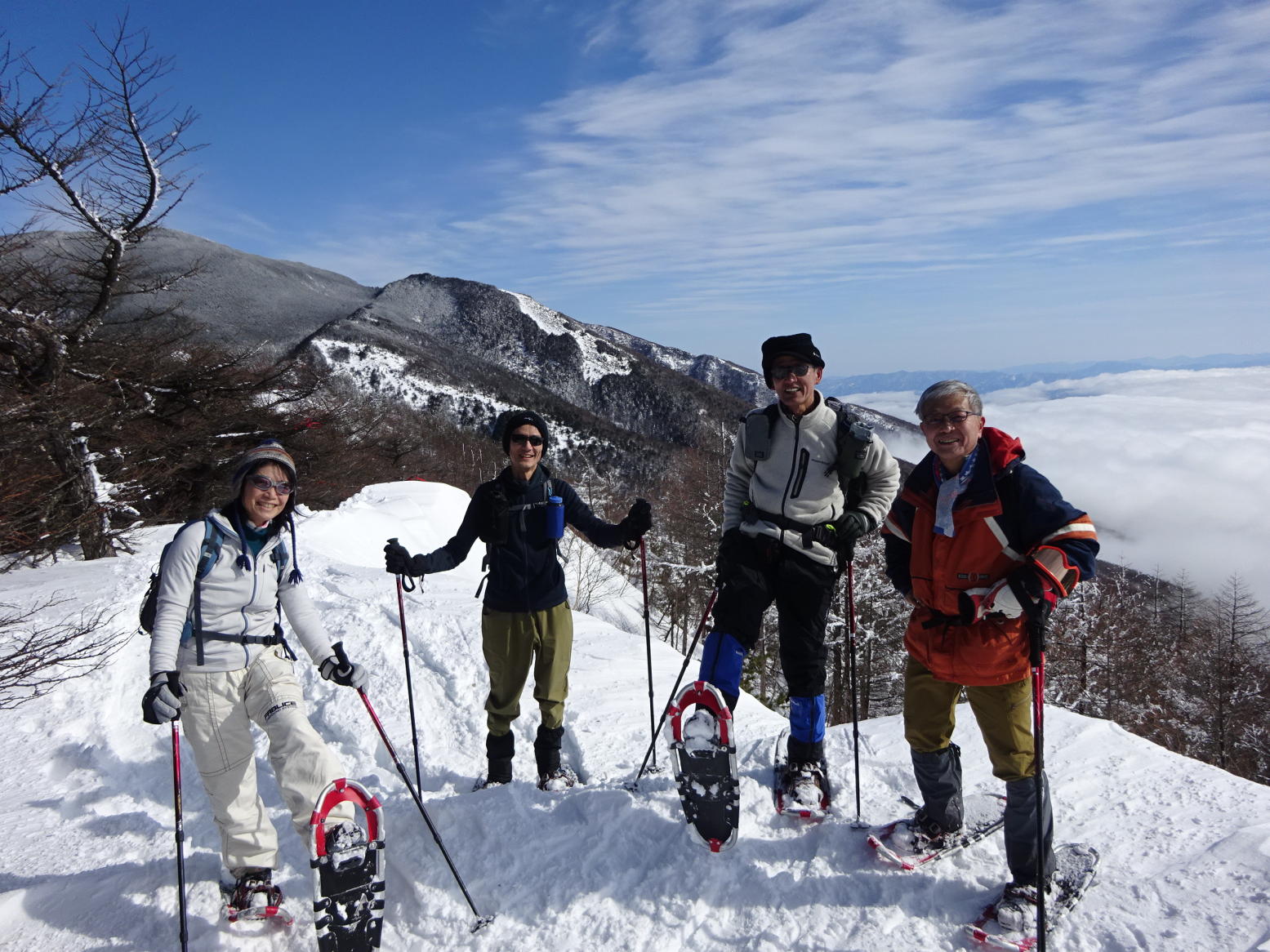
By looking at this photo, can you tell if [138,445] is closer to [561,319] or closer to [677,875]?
[677,875]

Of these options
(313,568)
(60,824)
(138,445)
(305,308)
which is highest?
(305,308)

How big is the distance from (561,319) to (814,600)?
181 m

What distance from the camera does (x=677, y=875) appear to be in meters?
3.54

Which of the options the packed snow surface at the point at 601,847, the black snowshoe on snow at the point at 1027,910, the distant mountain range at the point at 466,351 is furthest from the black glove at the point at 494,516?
the distant mountain range at the point at 466,351

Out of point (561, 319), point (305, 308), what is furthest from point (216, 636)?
point (561, 319)

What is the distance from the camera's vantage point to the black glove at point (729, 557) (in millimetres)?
3996

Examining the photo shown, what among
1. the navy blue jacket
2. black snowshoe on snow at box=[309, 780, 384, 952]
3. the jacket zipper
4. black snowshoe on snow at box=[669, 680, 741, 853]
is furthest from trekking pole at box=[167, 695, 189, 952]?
the jacket zipper

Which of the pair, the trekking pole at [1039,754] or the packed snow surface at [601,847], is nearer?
the trekking pole at [1039,754]

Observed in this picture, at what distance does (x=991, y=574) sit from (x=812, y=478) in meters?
1.15

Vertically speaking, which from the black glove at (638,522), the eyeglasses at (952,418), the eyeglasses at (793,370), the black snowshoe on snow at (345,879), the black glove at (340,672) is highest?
the eyeglasses at (793,370)

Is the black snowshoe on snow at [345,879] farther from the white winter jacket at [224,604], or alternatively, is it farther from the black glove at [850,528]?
the black glove at [850,528]

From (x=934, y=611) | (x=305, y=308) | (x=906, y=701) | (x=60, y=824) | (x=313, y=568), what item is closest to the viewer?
(x=934, y=611)

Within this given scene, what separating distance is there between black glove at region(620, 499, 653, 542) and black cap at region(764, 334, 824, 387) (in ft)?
3.70

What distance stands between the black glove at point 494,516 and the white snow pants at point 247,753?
139 cm
